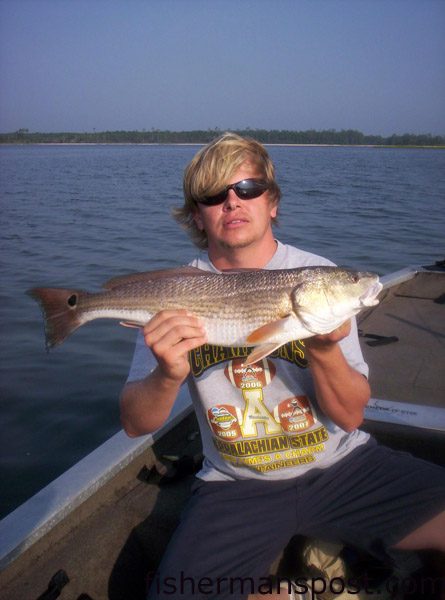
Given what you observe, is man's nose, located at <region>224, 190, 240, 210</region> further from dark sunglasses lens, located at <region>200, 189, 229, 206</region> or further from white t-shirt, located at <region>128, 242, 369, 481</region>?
white t-shirt, located at <region>128, 242, 369, 481</region>

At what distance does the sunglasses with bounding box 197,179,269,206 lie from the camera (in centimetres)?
333

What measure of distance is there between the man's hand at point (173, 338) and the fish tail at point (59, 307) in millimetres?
688

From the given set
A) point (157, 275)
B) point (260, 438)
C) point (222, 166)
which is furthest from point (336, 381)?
point (222, 166)

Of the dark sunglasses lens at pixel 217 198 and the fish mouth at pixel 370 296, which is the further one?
the dark sunglasses lens at pixel 217 198

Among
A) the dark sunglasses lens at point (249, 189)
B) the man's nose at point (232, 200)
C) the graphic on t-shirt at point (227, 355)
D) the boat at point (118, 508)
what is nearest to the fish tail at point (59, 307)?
the graphic on t-shirt at point (227, 355)

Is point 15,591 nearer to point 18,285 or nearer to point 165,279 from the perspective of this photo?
point 165,279

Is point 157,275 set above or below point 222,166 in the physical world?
below

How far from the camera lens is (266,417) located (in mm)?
3055

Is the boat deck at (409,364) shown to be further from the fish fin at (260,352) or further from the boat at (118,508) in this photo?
the fish fin at (260,352)

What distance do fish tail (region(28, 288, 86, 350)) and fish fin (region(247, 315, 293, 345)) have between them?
1.21 metres

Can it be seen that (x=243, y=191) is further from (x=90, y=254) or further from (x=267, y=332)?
(x=90, y=254)

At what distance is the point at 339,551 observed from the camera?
10.7 feet

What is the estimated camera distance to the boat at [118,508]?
2.84 metres

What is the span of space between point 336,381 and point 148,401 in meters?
1.20
